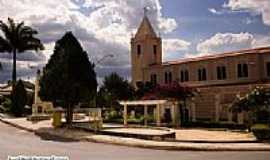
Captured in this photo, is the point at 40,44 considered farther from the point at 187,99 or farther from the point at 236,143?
the point at 236,143

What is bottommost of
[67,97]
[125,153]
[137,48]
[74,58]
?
[125,153]

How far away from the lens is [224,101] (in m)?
54.2

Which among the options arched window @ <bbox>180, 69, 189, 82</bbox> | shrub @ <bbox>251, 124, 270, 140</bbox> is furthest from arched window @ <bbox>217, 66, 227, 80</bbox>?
shrub @ <bbox>251, 124, 270, 140</bbox>

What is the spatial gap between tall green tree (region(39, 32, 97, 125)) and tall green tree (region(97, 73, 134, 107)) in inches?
1035

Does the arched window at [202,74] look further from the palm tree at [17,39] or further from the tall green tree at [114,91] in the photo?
the palm tree at [17,39]

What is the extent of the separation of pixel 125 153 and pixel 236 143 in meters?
7.55

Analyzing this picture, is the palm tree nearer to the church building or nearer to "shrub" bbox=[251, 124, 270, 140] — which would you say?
the church building

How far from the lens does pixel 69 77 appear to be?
139 feet

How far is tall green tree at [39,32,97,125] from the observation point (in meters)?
42.1

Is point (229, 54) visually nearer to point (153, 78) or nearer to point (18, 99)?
point (153, 78)

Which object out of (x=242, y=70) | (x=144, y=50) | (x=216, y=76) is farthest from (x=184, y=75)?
(x=144, y=50)

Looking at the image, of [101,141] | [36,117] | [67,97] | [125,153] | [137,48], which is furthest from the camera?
[137,48]

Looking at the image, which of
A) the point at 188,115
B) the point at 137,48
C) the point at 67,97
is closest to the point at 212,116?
the point at 188,115

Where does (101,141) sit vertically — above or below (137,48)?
below
